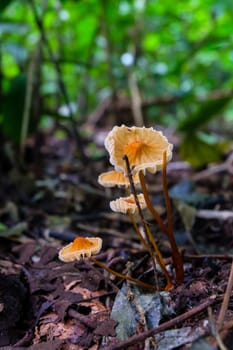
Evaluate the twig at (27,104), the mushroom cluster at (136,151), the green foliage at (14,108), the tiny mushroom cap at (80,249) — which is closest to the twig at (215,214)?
the mushroom cluster at (136,151)

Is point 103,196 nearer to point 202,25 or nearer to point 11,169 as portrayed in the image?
point 11,169

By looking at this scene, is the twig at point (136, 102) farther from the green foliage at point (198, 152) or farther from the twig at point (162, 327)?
the twig at point (162, 327)

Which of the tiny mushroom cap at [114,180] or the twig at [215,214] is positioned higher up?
the twig at [215,214]

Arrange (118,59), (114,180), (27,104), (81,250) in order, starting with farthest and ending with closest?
1. (118,59)
2. (27,104)
3. (114,180)
4. (81,250)

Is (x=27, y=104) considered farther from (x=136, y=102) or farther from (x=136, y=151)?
(x=136, y=151)

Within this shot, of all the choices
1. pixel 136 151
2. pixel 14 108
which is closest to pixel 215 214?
pixel 136 151

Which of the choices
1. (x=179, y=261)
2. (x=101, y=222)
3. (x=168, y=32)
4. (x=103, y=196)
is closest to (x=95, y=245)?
(x=179, y=261)
